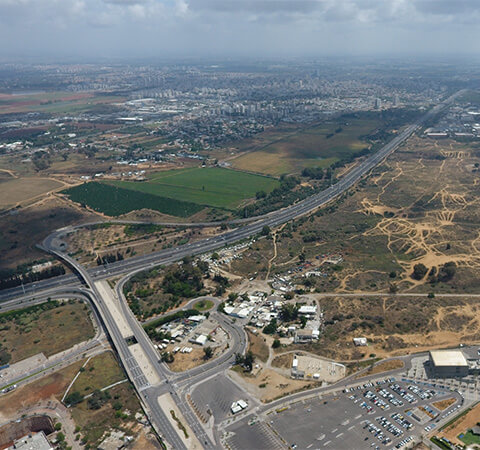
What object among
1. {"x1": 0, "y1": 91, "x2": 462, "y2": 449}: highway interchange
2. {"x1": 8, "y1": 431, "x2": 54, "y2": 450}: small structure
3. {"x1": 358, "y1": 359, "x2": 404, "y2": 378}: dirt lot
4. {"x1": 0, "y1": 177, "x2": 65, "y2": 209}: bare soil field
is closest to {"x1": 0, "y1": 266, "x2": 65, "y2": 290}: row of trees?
{"x1": 0, "y1": 91, "x2": 462, "y2": 449}: highway interchange

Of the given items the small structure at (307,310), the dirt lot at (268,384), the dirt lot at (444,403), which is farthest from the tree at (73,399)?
the dirt lot at (444,403)

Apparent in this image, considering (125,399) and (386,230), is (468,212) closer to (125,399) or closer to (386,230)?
(386,230)

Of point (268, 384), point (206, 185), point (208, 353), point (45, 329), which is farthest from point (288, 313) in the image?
point (206, 185)

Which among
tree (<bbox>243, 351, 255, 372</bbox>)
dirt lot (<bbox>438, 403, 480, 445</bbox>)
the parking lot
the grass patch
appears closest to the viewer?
dirt lot (<bbox>438, 403, 480, 445</bbox>)

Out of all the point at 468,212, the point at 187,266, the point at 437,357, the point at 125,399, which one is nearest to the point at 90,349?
the point at 125,399

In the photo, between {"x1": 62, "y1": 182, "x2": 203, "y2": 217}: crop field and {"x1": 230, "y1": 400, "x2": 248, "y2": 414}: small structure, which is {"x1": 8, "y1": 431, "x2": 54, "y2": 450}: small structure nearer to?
{"x1": 230, "y1": 400, "x2": 248, "y2": 414}: small structure

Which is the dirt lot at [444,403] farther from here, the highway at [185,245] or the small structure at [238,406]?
the highway at [185,245]

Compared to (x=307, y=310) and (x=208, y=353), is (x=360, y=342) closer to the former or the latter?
(x=307, y=310)
